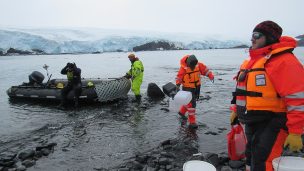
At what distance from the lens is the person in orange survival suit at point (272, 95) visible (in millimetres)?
2812

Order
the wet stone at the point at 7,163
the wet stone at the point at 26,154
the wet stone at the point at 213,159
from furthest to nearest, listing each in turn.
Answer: the wet stone at the point at 26,154, the wet stone at the point at 7,163, the wet stone at the point at 213,159

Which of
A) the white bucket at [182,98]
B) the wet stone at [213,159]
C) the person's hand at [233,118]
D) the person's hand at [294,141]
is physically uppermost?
the person's hand at [294,141]

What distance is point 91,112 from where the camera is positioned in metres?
10.4

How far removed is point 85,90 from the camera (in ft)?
37.0

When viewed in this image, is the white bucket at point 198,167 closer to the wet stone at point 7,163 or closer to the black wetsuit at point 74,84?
the wet stone at point 7,163

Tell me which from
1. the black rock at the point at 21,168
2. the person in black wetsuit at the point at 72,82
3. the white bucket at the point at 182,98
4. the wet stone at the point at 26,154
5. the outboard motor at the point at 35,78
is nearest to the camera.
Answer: the black rock at the point at 21,168

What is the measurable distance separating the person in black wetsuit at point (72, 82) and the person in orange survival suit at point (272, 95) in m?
8.31

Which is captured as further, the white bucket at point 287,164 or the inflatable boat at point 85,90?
the inflatable boat at point 85,90

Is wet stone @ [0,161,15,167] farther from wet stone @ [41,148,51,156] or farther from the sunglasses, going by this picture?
the sunglasses

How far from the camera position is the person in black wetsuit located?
10.8 m

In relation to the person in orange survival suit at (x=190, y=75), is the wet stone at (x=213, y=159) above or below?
below

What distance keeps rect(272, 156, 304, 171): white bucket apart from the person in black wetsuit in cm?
884

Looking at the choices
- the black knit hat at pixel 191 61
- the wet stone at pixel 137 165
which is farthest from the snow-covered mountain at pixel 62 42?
the wet stone at pixel 137 165

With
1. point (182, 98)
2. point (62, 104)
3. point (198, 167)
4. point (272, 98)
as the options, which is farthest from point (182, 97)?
point (62, 104)
